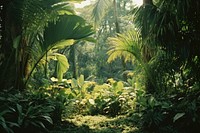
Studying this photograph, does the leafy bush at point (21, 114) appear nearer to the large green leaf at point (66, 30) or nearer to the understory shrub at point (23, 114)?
the understory shrub at point (23, 114)

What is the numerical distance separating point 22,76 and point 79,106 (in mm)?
1904

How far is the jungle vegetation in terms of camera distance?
4.66 meters

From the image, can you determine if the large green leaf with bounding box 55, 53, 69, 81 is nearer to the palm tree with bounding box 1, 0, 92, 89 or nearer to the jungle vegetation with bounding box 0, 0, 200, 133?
the jungle vegetation with bounding box 0, 0, 200, 133

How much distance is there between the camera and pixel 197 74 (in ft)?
18.0

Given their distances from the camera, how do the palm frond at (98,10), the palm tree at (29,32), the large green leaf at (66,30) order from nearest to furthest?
the palm tree at (29,32)
the large green leaf at (66,30)
the palm frond at (98,10)

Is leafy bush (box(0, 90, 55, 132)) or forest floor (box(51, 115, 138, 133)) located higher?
leafy bush (box(0, 90, 55, 132))

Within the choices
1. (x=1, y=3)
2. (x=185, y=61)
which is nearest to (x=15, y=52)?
(x=1, y=3)

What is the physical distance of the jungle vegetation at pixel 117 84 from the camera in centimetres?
466

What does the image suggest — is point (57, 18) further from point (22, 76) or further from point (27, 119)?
point (27, 119)

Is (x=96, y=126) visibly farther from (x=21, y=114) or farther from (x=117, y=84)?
(x=117, y=84)

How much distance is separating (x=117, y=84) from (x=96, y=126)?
2369 millimetres

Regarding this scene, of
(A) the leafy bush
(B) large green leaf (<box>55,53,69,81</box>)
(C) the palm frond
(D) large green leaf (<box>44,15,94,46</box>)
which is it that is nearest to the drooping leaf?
(A) the leafy bush

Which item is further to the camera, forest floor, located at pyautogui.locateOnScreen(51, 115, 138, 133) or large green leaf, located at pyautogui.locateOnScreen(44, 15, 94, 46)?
large green leaf, located at pyautogui.locateOnScreen(44, 15, 94, 46)

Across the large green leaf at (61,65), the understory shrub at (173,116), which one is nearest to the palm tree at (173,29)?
the understory shrub at (173,116)
